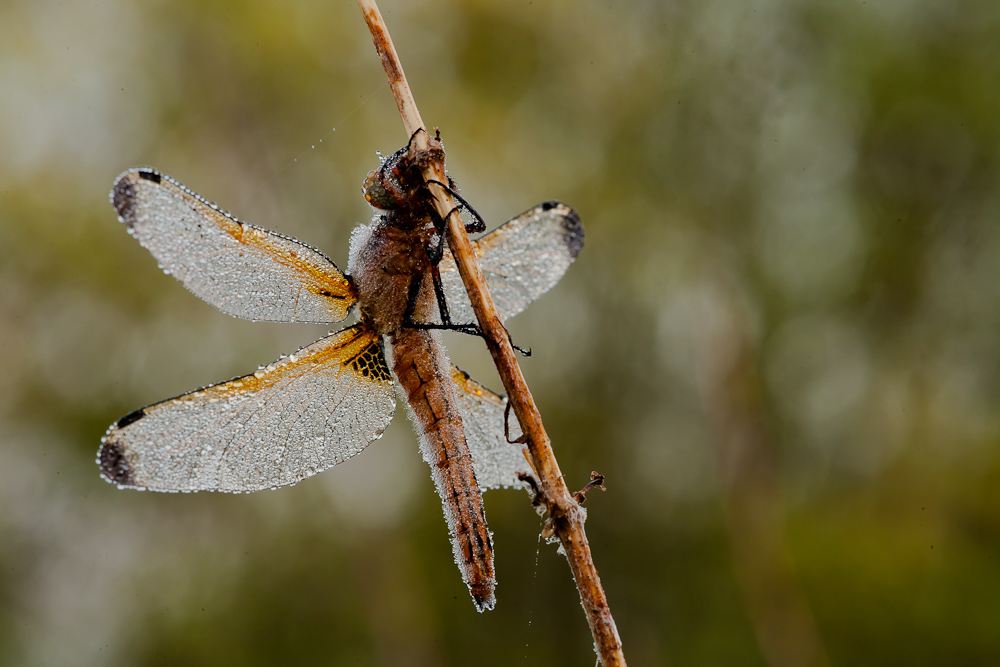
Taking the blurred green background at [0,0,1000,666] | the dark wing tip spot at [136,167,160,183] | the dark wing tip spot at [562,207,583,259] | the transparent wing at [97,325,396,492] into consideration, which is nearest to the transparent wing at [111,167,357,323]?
the dark wing tip spot at [136,167,160,183]

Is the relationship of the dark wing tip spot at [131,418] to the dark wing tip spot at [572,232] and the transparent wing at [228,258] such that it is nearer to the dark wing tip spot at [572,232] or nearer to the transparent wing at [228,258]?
the transparent wing at [228,258]

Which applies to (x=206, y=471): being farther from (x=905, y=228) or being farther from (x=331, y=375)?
(x=905, y=228)

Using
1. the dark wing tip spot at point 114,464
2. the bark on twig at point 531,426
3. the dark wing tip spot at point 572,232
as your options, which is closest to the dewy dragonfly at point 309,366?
the dark wing tip spot at point 114,464

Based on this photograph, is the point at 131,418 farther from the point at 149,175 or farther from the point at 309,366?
the point at 149,175

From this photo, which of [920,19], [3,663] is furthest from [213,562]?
[920,19]

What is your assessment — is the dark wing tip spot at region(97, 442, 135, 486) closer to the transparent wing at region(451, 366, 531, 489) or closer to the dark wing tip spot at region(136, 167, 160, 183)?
the dark wing tip spot at region(136, 167, 160, 183)

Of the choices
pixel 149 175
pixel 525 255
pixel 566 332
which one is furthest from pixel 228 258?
pixel 566 332
